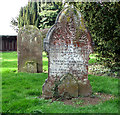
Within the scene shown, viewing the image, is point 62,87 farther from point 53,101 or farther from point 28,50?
point 28,50

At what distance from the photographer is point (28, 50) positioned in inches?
343

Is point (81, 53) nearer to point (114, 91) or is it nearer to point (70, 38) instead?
point (70, 38)

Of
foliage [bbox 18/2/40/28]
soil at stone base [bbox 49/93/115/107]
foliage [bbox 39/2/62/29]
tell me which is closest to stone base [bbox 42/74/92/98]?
soil at stone base [bbox 49/93/115/107]

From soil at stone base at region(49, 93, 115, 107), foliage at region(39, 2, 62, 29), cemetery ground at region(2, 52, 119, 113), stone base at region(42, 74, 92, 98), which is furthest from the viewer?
foliage at region(39, 2, 62, 29)

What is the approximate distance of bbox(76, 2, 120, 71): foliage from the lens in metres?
7.08

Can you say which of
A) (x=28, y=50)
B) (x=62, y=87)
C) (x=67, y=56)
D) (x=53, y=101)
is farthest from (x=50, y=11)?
(x=53, y=101)

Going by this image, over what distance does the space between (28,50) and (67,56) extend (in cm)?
405

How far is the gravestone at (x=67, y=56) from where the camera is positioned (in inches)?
196

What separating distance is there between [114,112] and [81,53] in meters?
1.81

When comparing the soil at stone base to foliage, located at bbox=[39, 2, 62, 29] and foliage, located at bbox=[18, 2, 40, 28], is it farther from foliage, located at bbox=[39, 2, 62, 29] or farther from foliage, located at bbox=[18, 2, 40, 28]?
foliage, located at bbox=[18, 2, 40, 28]

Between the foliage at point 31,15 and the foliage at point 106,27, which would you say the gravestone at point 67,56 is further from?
the foliage at point 31,15

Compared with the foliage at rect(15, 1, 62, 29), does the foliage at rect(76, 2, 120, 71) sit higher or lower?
lower

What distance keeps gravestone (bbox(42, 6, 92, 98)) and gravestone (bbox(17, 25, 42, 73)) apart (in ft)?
12.3

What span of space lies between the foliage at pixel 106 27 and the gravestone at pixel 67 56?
2.25 meters
